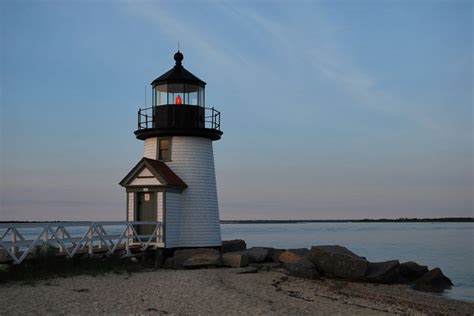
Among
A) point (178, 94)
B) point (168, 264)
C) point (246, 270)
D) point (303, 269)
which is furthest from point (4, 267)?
point (178, 94)

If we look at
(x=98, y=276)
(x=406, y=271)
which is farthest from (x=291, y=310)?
(x=406, y=271)

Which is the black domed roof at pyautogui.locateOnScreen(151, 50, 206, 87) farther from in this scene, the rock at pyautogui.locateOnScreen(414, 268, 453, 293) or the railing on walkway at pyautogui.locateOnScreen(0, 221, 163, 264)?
the rock at pyautogui.locateOnScreen(414, 268, 453, 293)

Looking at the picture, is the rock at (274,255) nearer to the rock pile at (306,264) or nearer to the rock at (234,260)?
the rock pile at (306,264)

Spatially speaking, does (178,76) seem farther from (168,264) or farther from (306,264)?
(306,264)

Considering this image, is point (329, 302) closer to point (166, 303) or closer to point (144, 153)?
point (166, 303)

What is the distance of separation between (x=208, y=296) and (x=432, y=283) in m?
12.0

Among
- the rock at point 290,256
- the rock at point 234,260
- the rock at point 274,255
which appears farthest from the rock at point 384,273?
the rock at point 234,260

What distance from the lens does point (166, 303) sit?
12.0 m

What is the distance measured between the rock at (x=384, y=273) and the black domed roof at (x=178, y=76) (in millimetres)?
9178

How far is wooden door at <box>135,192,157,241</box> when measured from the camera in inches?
841

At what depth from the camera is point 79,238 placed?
17.8 meters

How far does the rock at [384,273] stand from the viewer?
2017 cm

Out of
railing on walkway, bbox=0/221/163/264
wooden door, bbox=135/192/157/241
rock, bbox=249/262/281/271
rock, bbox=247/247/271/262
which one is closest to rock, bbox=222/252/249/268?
rock, bbox=249/262/281/271

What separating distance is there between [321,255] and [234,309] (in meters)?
8.74
